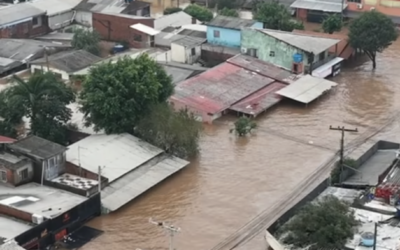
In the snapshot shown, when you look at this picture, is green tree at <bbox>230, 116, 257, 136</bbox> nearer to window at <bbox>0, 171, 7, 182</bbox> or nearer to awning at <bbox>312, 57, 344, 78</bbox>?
awning at <bbox>312, 57, 344, 78</bbox>

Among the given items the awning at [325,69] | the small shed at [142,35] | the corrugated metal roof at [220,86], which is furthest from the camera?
the small shed at [142,35]

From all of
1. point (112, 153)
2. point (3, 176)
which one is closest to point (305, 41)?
point (112, 153)

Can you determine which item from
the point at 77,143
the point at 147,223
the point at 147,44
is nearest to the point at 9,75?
the point at 147,44

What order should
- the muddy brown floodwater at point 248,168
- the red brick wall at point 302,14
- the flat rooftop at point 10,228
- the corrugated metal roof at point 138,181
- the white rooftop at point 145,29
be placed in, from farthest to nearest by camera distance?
the red brick wall at point 302,14 → the white rooftop at point 145,29 → the corrugated metal roof at point 138,181 → the muddy brown floodwater at point 248,168 → the flat rooftop at point 10,228

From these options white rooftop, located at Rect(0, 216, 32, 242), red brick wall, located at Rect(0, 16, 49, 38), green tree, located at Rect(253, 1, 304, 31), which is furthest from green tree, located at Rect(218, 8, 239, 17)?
white rooftop, located at Rect(0, 216, 32, 242)

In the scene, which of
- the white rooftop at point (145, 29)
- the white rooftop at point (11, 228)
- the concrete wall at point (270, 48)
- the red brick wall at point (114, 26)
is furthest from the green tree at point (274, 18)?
the white rooftop at point (11, 228)

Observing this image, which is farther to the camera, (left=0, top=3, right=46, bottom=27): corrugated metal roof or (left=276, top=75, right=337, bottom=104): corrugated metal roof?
(left=0, top=3, right=46, bottom=27): corrugated metal roof

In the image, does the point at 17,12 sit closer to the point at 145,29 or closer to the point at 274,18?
the point at 145,29

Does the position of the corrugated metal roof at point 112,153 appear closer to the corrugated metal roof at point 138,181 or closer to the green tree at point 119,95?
the corrugated metal roof at point 138,181
